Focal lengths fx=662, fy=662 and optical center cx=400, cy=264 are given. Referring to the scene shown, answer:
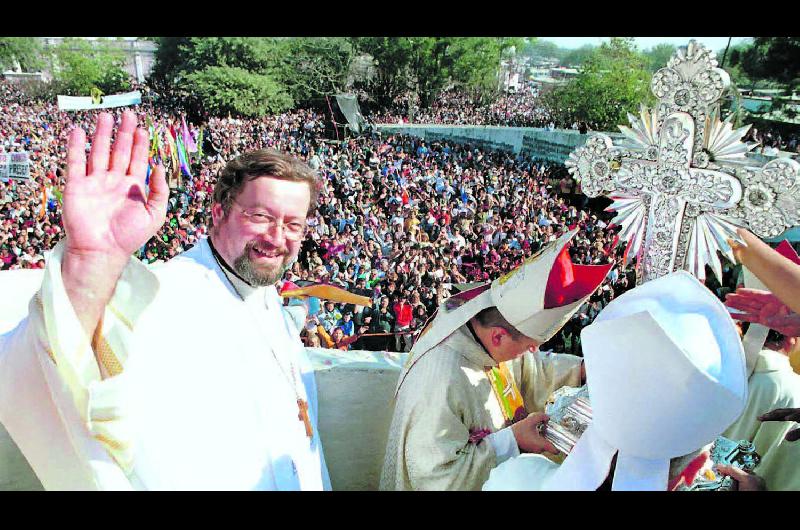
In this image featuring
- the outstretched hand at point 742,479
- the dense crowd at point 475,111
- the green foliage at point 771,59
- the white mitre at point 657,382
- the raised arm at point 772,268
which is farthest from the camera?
the dense crowd at point 475,111

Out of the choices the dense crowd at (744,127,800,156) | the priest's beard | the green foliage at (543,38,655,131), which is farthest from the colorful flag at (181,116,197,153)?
the dense crowd at (744,127,800,156)

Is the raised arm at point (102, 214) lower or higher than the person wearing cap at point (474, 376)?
higher

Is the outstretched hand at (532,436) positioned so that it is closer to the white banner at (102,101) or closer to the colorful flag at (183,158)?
the colorful flag at (183,158)

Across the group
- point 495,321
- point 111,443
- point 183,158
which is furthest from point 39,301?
point 495,321

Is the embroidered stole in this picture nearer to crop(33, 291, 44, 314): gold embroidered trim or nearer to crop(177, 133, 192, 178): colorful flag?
crop(177, 133, 192, 178): colorful flag

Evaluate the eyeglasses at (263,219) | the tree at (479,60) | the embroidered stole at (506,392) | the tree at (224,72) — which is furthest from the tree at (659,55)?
the eyeglasses at (263,219)

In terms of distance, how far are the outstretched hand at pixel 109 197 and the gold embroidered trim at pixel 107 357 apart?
0.74ft

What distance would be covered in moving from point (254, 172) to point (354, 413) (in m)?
1.10

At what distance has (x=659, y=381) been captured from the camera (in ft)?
5.38

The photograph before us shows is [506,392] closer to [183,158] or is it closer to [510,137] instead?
[510,137]

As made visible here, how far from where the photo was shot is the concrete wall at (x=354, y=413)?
2752mm

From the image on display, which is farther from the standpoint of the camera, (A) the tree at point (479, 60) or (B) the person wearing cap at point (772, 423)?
(A) the tree at point (479, 60)

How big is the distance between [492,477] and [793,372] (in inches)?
52.8

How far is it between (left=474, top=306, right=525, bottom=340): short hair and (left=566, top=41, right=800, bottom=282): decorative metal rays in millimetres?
515
